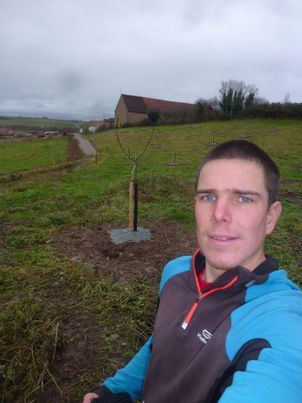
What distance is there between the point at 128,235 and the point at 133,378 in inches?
173

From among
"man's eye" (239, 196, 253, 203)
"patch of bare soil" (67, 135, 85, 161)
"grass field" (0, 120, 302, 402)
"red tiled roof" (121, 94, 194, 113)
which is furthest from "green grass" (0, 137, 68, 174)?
"red tiled roof" (121, 94, 194, 113)

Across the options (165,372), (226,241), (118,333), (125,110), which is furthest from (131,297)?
(125,110)

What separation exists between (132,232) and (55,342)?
352 cm

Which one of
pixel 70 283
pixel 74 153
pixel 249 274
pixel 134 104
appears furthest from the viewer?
pixel 134 104

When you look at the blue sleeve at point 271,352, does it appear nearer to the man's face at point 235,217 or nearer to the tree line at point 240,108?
the man's face at point 235,217

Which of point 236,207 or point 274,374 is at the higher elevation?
point 236,207

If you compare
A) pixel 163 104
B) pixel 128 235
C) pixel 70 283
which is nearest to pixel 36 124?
pixel 163 104

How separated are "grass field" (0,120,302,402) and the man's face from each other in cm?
222

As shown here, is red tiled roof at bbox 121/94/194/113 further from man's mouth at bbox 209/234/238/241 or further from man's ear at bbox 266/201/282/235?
man's mouth at bbox 209/234/238/241

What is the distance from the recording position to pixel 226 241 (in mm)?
1543

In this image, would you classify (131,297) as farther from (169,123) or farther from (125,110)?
(125,110)

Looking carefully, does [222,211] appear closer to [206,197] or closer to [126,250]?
[206,197]

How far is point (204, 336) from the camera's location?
4.79 ft

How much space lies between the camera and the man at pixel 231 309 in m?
1.17
